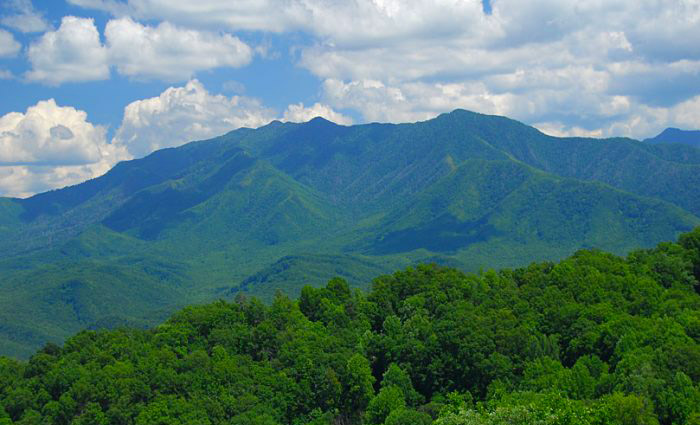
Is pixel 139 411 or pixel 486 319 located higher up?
pixel 486 319

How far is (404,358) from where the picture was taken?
86438mm

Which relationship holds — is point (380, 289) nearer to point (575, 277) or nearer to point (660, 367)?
point (575, 277)

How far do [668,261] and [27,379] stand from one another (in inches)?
3209

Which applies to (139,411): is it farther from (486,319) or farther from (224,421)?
(486,319)

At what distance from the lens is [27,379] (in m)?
88.2

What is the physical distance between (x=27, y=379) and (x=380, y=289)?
1880 inches

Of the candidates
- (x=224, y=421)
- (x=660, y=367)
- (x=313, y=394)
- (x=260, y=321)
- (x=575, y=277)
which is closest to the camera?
(x=660, y=367)

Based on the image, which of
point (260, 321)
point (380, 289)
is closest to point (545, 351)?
point (380, 289)

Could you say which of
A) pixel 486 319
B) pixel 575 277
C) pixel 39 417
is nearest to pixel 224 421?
pixel 39 417

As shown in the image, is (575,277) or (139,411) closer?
(139,411)

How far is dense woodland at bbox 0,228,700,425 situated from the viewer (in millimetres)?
70000

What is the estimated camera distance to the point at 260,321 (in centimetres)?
10306

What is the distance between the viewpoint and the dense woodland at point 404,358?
70000 millimetres

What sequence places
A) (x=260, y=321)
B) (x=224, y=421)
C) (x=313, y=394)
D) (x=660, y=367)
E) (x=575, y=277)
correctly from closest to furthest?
(x=660, y=367) → (x=224, y=421) → (x=313, y=394) → (x=575, y=277) → (x=260, y=321)
